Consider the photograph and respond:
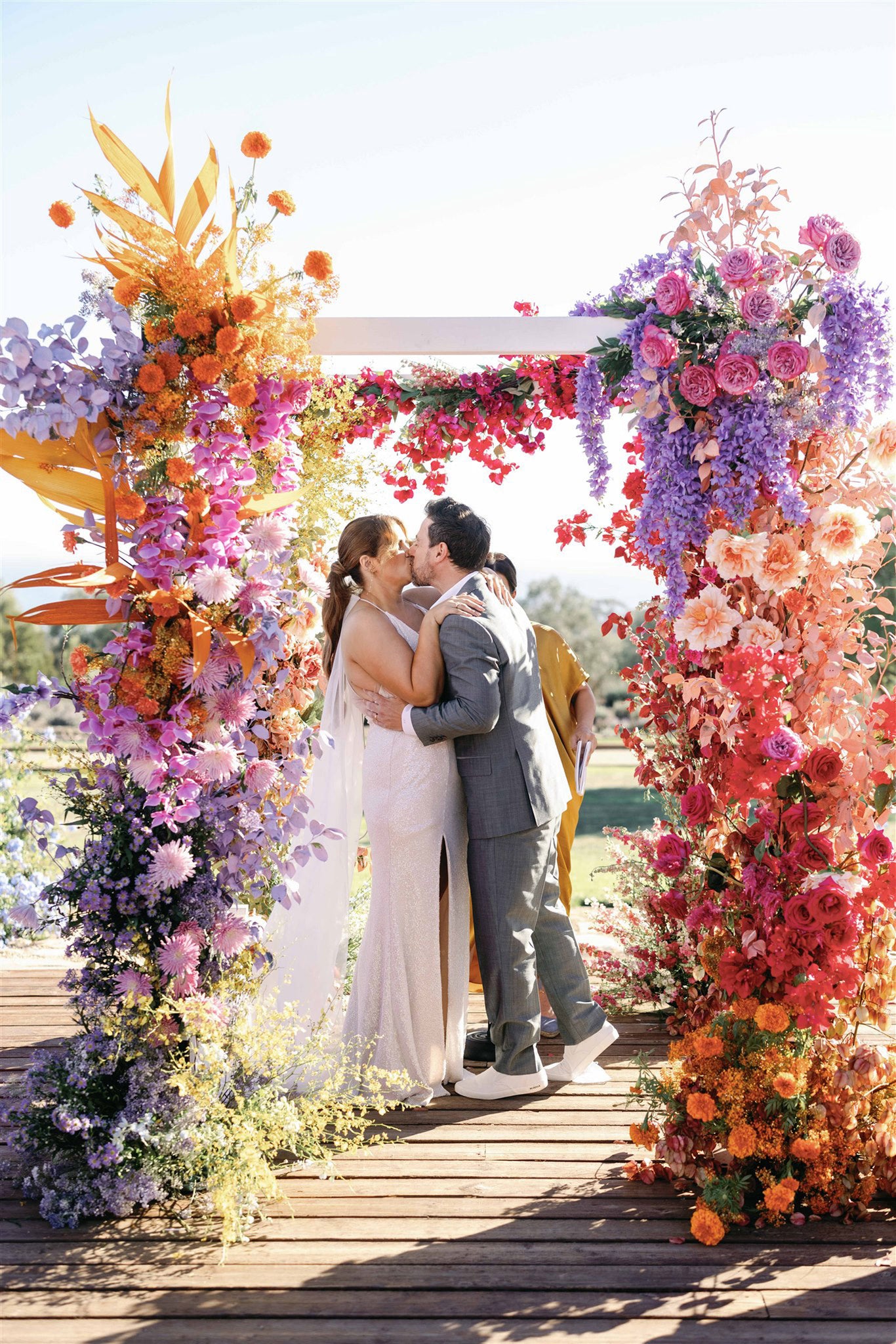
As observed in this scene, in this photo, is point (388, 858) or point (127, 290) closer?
point (127, 290)

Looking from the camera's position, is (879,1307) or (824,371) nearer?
(879,1307)

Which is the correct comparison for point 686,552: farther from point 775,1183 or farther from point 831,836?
point 775,1183

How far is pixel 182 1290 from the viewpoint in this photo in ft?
8.71

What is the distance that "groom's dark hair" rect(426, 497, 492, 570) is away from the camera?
12.8ft

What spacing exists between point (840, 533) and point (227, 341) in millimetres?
1703

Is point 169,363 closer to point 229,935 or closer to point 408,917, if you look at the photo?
point 229,935

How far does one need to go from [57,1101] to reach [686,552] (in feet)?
7.59

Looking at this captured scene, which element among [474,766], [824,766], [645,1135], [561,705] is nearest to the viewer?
[824,766]

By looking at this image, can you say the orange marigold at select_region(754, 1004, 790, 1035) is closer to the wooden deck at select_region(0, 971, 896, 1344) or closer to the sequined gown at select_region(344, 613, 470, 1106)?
the wooden deck at select_region(0, 971, 896, 1344)

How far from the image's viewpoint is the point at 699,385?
3043mm

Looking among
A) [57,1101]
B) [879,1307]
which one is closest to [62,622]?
[57,1101]

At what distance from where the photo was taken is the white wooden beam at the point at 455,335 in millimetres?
3484

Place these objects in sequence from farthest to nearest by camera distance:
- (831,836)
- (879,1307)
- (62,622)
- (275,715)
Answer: (275,715)
(831,836)
(62,622)
(879,1307)

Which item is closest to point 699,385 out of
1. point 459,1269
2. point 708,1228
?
point 708,1228
